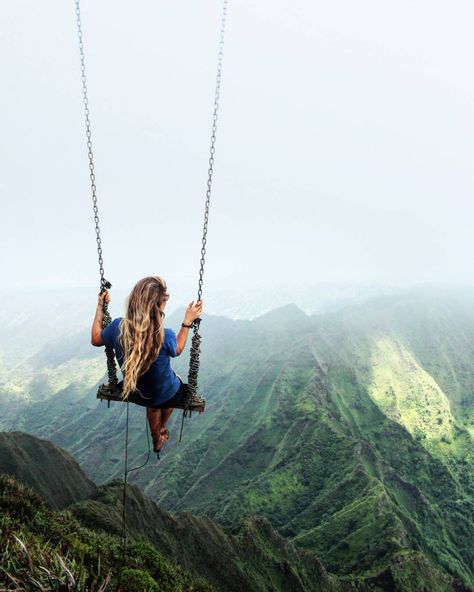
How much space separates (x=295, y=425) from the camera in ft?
305

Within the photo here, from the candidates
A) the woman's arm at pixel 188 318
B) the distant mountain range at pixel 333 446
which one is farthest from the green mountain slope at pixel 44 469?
the woman's arm at pixel 188 318

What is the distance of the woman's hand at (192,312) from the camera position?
6.72 metres

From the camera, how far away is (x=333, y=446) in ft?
274

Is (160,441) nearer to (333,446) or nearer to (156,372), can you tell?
(156,372)

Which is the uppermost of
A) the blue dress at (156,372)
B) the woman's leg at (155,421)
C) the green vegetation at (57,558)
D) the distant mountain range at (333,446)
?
the blue dress at (156,372)

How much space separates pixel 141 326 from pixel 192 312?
1.40 metres

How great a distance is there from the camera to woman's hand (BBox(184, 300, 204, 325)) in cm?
672

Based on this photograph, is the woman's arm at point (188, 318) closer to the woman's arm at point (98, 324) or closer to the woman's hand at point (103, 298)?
the woman's arm at point (98, 324)

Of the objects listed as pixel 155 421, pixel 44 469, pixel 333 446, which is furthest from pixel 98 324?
pixel 333 446

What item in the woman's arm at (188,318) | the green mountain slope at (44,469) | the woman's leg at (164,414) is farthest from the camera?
the green mountain slope at (44,469)

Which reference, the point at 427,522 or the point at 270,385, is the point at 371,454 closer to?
the point at 427,522

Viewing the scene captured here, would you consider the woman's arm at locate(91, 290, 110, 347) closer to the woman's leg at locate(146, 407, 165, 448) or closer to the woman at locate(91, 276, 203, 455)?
the woman at locate(91, 276, 203, 455)

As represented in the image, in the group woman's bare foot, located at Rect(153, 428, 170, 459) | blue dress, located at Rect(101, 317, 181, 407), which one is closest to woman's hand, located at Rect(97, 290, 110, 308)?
blue dress, located at Rect(101, 317, 181, 407)

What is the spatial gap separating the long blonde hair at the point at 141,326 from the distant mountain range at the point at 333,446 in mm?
48458
